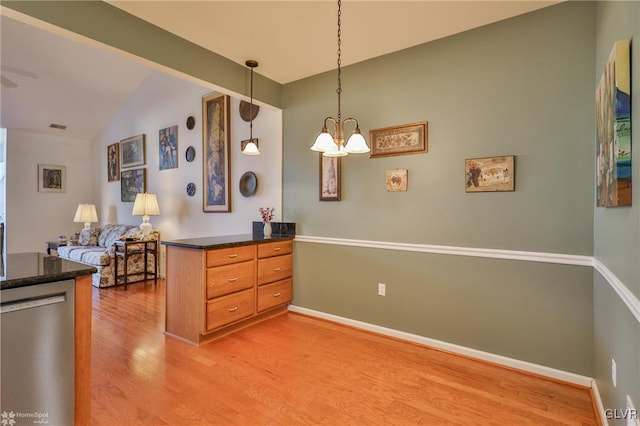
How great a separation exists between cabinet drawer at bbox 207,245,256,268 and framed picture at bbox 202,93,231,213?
4.45ft

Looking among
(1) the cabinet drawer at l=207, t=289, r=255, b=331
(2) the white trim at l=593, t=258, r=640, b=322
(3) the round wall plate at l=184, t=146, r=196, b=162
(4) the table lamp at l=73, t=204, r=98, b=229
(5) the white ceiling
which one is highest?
(5) the white ceiling

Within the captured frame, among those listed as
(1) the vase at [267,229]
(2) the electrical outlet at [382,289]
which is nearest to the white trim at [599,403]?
(2) the electrical outlet at [382,289]

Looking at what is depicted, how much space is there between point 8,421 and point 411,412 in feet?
6.28

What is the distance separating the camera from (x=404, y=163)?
2875 mm

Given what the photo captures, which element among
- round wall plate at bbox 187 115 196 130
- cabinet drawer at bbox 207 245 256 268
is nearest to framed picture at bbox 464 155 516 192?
cabinet drawer at bbox 207 245 256 268

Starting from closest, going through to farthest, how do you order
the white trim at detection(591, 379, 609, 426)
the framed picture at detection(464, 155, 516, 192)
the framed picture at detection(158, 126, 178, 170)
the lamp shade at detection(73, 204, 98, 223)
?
the white trim at detection(591, 379, 609, 426), the framed picture at detection(464, 155, 516, 192), the framed picture at detection(158, 126, 178, 170), the lamp shade at detection(73, 204, 98, 223)

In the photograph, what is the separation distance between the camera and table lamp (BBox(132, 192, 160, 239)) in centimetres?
497

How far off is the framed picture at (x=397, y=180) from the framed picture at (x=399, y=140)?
0.57ft

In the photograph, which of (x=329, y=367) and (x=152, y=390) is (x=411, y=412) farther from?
(x=152, y=390)

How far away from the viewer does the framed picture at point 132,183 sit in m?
5.70

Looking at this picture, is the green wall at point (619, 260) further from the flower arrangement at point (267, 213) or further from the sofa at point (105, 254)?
the sofa at point (105, 254)

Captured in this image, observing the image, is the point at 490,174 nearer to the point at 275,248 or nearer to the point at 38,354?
the point at 275,248

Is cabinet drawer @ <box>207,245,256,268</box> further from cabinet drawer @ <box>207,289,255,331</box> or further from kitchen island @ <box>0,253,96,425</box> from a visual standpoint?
kitchen island @ <box>0,253,96,425</box>

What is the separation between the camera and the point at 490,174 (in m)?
2.46
